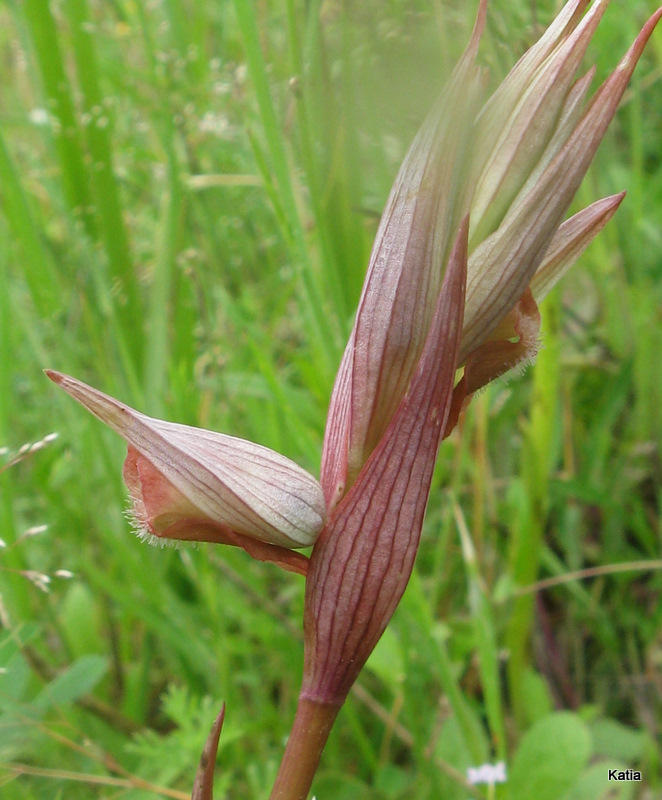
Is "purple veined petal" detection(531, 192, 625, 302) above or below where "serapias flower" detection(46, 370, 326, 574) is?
above

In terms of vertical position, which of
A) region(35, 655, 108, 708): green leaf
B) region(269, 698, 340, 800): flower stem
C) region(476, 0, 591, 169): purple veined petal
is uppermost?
region(476, 0, 591, 169): purple veined petal

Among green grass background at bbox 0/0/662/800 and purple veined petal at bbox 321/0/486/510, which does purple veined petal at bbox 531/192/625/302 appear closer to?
purple veined petal at bbox 321/0/486/510

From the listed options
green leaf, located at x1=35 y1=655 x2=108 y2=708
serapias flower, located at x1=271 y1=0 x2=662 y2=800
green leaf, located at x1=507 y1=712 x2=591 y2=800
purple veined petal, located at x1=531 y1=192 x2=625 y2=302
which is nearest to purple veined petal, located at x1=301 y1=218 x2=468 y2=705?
serapias flower, located at x1=271 y1=0 x2=662 y2=800

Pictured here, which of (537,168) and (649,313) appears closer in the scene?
(537,168)

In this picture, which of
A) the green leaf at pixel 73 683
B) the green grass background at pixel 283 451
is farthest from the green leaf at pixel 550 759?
the green leaf at pixel 73 683

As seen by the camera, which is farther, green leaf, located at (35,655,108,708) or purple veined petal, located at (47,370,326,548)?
green leaf, located at (35,655,108,708)

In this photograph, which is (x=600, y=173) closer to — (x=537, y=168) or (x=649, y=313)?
(x=649, y=313)

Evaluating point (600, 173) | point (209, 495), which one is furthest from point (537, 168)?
point (600, 173)

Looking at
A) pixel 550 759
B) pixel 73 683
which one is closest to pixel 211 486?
pixel 73 683
